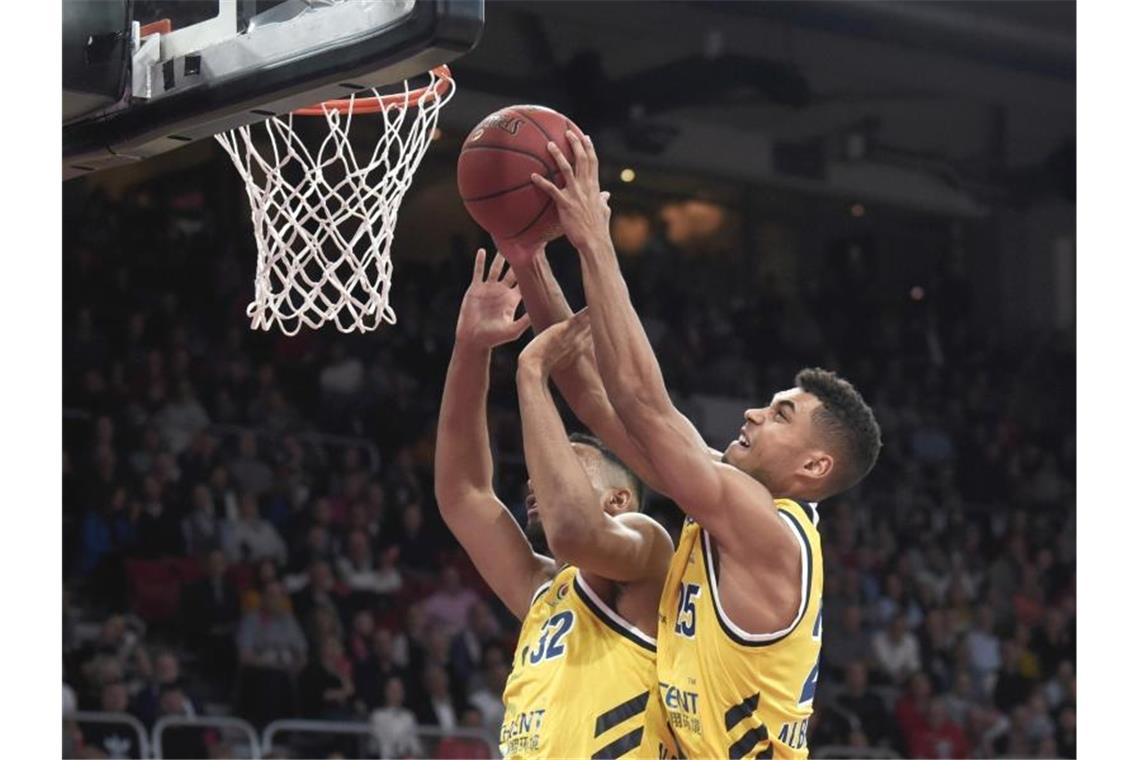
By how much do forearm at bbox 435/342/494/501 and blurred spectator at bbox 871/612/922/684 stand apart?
727 centimetres

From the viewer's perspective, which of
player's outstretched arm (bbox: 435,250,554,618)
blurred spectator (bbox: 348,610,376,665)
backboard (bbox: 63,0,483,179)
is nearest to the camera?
backboard (bbox: 63,0,483,179)

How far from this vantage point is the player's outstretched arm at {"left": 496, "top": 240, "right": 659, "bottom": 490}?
331 cm

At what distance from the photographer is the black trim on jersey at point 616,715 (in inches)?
123

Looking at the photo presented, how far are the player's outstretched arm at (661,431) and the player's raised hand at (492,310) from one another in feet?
1.52

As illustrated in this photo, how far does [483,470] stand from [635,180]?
31.9 feet

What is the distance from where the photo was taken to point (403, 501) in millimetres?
9461

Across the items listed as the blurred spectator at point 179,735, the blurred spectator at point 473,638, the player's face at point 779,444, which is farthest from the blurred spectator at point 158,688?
the player's face at point 779,444

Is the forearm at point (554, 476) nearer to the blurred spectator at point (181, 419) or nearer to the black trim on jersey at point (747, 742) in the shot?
the black trim on jersey at point (747, 742)

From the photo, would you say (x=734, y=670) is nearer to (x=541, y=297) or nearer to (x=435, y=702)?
(x=541, y=297)

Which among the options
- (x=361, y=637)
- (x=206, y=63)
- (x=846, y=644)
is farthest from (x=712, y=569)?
(x=846, y=644)

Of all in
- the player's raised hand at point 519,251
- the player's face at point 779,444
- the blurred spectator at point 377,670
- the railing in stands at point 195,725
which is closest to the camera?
the player's face at point 779,444

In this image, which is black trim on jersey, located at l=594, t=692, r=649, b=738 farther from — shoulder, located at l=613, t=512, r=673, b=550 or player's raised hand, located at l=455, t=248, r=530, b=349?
player's raised hand, located at l=455, t=248, r=530, b=349

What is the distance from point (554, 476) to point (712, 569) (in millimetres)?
343

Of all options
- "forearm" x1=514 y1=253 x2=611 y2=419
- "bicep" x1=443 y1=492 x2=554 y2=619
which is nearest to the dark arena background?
"bicep" x1=443 y1=492 x2=554 y2=619
